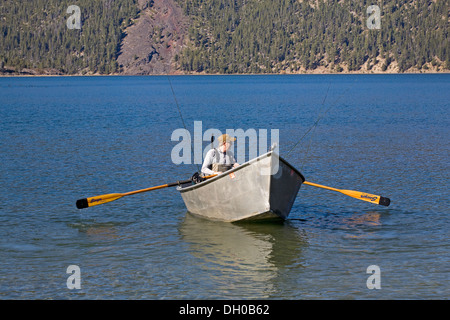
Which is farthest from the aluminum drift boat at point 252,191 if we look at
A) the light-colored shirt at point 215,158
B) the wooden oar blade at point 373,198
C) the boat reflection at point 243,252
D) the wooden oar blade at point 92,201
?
the wooden oar blade at point 92,201

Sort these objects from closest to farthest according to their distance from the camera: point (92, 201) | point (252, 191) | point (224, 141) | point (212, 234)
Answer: point (252, 191) < point (212, 234) < point (224, 141) < point (92, 201)

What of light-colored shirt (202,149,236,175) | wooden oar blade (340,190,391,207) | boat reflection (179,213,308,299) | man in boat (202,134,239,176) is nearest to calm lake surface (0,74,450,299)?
boat reflection (179,213,308,299)

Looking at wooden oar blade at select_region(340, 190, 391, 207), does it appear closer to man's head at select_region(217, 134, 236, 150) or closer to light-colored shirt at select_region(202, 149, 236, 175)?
light-colored shirt at select_region(202, 149, 236, 175)

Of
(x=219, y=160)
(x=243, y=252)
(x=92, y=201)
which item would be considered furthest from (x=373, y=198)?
(x=92, y=201)

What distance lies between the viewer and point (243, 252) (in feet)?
53.1

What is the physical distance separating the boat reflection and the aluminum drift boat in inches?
18.0

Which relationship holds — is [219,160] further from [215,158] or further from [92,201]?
[92,201]

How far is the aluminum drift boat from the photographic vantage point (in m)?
17.0

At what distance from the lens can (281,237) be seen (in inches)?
690

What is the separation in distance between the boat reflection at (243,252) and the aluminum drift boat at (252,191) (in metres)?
0.46

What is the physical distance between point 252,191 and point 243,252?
6.37ft

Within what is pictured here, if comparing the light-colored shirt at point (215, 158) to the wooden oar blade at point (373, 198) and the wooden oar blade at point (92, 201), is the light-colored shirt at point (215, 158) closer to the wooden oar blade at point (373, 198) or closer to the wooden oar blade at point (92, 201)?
the wooden oar blade at point (92, 201)
